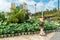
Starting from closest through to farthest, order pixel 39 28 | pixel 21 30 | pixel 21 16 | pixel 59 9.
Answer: pixel 21 30, pixel 39 28, pixel 21 16, pixel 59 9

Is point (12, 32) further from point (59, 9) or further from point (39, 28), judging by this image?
point (59, 9)

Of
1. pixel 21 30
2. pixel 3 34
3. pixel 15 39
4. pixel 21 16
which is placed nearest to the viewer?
pixel 15 39

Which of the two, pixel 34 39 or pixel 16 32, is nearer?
pixel 34 39

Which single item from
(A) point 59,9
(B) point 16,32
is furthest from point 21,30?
Answer: (A) point 59,9

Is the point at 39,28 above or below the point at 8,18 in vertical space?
below

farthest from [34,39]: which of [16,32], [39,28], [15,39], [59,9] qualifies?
[59,9]

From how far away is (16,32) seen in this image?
12.3 meters

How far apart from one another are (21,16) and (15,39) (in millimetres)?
4121

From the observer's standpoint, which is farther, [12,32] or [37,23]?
[37,23]

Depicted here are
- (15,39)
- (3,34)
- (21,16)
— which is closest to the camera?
(15,39)

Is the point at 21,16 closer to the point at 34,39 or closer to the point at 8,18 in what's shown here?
the point at 8,18

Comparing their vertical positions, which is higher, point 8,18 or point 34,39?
point 8,18

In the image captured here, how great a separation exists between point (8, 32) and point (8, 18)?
7.38 feet

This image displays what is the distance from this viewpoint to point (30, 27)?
43.0ft
